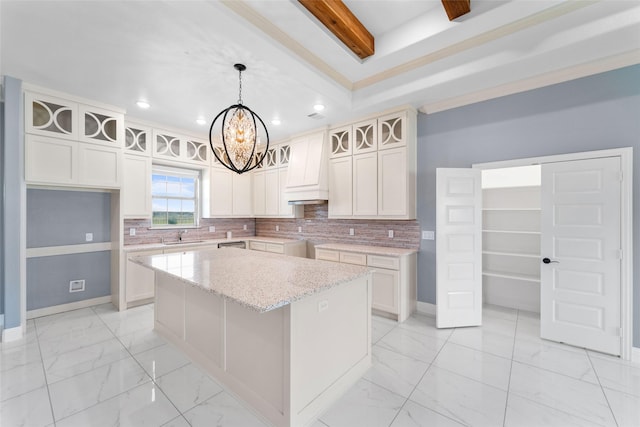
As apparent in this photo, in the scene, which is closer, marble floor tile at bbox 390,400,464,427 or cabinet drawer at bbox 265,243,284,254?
marble floor tile at bbox 390,400,464,427

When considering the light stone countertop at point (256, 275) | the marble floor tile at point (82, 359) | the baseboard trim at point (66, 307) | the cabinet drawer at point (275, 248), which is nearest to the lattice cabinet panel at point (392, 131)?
the light stone countertop at point (256, 275)

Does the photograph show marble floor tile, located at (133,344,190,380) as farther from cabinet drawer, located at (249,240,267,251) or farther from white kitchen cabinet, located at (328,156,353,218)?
white kitchen cabinet, located at (328,156,353,218)

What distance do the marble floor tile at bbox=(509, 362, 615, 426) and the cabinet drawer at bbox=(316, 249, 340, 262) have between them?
7.70 ft

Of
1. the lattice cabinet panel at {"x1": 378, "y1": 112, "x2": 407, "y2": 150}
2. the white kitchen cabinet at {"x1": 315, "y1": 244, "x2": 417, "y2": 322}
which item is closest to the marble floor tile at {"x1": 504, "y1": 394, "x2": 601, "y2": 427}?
the white kitchen cabinet at {"x1": 315, "y1": 244, "x2": 417, "y2": 322}

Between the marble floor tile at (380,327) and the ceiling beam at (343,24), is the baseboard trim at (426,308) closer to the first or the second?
the marble floor tile at (380,327)

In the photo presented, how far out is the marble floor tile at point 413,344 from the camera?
2.68m

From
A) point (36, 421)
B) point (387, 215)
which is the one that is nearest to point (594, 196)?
point (387, 215)

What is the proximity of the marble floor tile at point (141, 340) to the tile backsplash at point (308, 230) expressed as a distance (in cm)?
178

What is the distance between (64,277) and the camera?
3748 millimetres

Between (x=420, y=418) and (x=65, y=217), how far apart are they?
4.85 m

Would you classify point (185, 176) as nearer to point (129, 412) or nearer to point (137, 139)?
point (137, 139)

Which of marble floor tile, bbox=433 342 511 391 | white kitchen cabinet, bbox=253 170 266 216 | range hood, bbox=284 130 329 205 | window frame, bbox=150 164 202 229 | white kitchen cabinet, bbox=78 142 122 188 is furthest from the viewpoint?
white kitchen cabinet, bbox=253 170 266 216

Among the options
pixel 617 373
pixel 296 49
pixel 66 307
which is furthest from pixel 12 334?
pixel 617 373

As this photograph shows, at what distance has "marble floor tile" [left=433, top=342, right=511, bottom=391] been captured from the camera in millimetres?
2258
